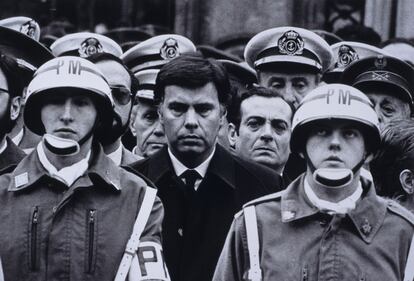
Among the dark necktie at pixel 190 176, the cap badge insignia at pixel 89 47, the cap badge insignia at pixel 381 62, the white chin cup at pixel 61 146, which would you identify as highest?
the cap badge insignia at pixel 89 47

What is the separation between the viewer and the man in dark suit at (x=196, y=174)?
309 inches

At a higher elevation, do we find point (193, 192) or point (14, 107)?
point (14, 107)

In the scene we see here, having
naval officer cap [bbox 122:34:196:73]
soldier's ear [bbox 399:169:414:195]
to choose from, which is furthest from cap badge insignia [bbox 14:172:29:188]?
naval officer cap [bbox 122:34:196:73]

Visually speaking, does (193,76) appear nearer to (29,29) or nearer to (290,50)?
(290,50)

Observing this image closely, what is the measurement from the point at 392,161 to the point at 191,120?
1.22m

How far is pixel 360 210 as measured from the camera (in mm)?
6840

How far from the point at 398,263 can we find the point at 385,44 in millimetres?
4885

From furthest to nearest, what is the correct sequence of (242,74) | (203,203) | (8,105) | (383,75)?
(242,74)
(383,75)
(203,203)
(8,105)

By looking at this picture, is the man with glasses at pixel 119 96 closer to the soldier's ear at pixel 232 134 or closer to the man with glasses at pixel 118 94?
the man with glasses at pixel 118 94

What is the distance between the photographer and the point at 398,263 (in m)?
6.74

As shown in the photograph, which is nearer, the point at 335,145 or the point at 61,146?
the point at 335,145

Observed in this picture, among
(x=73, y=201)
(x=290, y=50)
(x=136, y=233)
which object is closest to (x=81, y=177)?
(x=73, y=201)

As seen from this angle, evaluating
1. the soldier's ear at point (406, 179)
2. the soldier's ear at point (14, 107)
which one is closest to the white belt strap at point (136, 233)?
the soldier's ear at point (14, 107)

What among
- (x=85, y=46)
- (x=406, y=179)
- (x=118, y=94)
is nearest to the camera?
(x=406, y=179)
